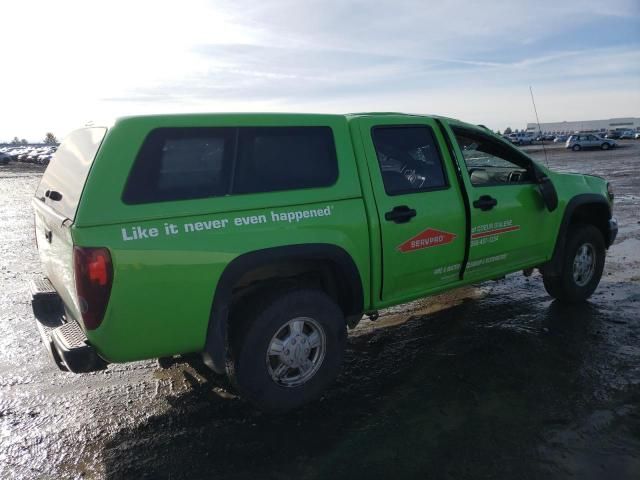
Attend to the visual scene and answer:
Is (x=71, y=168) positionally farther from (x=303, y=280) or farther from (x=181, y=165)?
(x=303, y=280)

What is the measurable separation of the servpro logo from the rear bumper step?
86.4 inches

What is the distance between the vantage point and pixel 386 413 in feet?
11.7

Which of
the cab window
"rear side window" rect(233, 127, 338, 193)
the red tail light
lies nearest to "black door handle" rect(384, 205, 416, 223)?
"rear side window" rect(233, 127, 338, 193)

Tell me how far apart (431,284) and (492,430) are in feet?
4.34

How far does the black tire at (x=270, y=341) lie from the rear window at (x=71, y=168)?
1235mm

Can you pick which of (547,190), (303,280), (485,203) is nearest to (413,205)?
(485,203)

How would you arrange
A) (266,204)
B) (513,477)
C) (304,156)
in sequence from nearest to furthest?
(513,477)
(266,204)
(304,156)

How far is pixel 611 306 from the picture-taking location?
18.4 feet

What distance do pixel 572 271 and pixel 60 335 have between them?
485 centimetres

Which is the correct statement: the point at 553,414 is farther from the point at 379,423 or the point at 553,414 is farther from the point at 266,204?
the point at 266,204

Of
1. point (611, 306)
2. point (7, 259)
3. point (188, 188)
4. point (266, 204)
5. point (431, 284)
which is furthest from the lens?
point (7, 259)

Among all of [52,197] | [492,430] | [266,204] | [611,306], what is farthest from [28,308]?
[611,306]

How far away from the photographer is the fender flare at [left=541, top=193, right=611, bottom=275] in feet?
17.3

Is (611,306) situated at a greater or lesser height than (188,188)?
lesser
